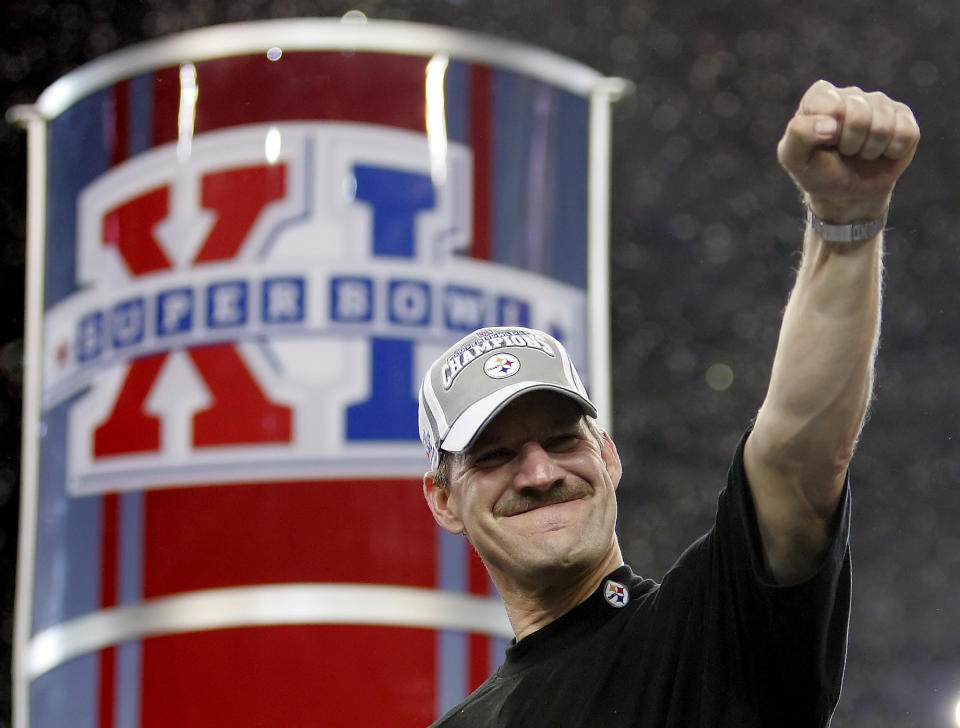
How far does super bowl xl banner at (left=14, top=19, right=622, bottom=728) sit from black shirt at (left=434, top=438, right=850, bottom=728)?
82 cm

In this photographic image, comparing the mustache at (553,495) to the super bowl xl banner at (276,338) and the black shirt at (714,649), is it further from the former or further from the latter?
the super bowl xl banner at (276,338)

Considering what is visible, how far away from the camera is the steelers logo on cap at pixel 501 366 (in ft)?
3.41

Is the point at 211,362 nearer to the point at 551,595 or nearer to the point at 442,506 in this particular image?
the point at 442,506

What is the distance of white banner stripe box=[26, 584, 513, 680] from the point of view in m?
1.76

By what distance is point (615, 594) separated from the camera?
986mm

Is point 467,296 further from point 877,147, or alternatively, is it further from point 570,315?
point 877,147

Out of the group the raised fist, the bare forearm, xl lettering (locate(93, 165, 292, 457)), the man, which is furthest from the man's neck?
xl lettering (locate(93, 165, 292, 457))

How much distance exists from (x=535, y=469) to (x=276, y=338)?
923mm

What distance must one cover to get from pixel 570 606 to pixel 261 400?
91 centimetres

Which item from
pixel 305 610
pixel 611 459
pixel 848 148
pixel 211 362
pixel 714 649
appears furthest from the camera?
pixel 211 362

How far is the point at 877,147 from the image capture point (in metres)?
0.76

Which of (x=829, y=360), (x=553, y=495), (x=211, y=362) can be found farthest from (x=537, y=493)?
(x=211, y=362)

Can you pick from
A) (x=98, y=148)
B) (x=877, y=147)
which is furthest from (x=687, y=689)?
(x=98, y=148)

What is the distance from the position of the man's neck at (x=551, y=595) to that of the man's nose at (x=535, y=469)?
72mm
